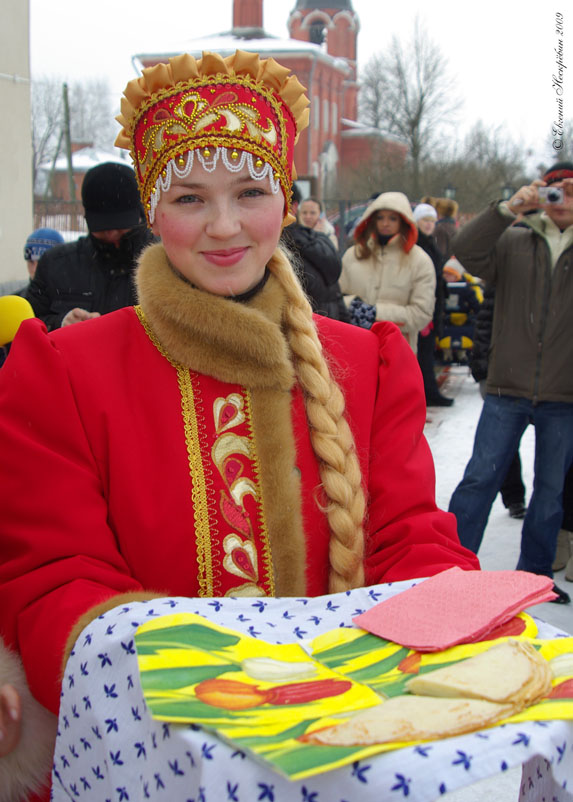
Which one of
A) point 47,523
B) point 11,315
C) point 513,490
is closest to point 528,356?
point 513,490

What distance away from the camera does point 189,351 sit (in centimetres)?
160

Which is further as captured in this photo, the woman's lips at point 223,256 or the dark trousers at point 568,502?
the dark trousers at point 568,502

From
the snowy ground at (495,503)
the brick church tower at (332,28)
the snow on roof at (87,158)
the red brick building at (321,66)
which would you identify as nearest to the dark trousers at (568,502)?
the snowy ground at (495,503)

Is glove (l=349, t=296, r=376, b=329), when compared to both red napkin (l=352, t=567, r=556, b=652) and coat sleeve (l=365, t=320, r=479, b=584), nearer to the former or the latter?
coat sleeve (l=365, t=320, r=479, b=584)

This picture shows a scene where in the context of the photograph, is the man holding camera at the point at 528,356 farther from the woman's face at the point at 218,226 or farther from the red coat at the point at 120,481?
the woman's face at the point at 218,226

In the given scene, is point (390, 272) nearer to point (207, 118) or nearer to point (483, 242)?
point (483, 242)

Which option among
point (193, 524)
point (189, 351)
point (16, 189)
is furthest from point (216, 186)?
point (16, 189)

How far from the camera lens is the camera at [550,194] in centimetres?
364

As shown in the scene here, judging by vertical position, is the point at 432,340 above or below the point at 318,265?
below

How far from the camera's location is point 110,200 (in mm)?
3561

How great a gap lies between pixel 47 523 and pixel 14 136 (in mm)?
6414

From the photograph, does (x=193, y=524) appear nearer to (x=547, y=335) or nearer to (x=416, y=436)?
(x=416, y=436)

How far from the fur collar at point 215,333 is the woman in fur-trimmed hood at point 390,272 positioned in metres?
4.31

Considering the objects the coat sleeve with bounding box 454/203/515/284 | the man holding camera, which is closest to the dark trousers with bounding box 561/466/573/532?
the man holding camera
